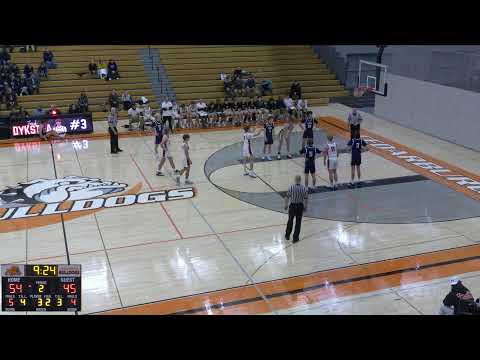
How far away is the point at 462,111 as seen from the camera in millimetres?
20672

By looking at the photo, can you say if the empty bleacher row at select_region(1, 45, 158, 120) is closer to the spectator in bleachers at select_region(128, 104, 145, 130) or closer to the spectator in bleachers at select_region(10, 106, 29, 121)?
the spectator in bleachers at select_region(10, 106, 29, 121)

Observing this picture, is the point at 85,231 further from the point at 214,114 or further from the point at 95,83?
the point at 95,83

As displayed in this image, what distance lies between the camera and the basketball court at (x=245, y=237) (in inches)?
394

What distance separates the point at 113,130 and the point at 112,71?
31.8ft

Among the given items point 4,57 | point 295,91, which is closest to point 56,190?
point 4,57

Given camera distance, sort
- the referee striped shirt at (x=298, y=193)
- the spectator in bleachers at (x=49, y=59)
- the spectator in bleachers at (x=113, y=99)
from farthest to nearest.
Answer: the spectator in bleachers at (x=49, y=59) < the spectator in bleachers at (x=113, y=99) < the referee striped shirt at (x=298, y=193)

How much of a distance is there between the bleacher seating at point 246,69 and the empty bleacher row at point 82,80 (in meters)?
1.82

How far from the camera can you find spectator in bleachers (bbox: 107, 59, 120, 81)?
28.0 m

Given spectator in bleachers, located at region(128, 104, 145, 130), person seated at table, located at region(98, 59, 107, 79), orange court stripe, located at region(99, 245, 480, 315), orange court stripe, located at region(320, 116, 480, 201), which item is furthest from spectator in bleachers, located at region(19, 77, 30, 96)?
orange court stripe, located at region(99, 245, 480, 315)

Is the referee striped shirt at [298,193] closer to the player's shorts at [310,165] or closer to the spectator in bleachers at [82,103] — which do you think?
the player's shorts at [310,165]
